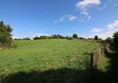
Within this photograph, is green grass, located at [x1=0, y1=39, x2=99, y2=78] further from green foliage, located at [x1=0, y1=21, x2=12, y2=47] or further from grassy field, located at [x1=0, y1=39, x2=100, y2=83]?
green foliage, located at [x1=0, y1=21, x2=12, y2=47]

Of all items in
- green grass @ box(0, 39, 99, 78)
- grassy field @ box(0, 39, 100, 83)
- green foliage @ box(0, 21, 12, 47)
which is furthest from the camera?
green foliage @ box(0, 21, 12, 47)

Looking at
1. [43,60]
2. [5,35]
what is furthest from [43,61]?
[5,35]

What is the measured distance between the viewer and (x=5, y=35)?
6084cm

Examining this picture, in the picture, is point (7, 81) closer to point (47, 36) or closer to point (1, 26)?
point (1, 26)

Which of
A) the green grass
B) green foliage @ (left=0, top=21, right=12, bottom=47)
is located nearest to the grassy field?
the green grass

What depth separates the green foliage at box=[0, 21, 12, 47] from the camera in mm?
59362

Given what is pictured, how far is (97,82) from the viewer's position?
11688 millimetres

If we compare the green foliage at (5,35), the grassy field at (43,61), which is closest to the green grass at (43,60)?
the grassy field at (43,61)

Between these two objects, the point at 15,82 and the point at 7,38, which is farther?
the point at 7,38

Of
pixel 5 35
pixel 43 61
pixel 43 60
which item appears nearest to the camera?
pixel 43 61

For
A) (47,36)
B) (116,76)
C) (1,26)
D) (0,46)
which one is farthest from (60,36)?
(116,76)

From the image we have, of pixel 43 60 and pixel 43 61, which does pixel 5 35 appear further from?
pixel 43 61

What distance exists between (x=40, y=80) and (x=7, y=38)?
2031 inches

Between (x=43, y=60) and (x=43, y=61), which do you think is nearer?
(x=43, y=61)
